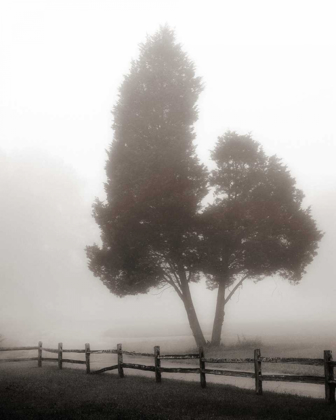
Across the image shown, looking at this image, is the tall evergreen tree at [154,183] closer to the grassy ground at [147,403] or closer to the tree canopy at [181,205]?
the tree canopy at [181,205]

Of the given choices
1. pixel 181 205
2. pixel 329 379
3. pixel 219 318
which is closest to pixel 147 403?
pixel 329 379

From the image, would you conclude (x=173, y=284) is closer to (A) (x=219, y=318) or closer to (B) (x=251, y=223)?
(A) (x=219, y=318)

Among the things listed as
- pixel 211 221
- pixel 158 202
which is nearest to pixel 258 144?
pixel 211 221

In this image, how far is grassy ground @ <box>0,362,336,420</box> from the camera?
32.9 ft

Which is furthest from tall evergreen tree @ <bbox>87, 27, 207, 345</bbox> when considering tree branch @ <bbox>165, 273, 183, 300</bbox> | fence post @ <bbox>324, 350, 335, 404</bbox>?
fence post @ <bbox>324, 350, 335, 404</bbox>

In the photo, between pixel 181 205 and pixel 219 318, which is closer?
pixel 181 205

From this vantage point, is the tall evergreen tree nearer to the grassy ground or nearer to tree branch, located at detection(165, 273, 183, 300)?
tree branch, located at detection(165, 273, 183, 300)

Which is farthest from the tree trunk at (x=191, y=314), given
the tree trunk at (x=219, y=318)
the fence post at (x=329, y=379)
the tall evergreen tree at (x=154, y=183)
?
the fence post at (x=329, y=379)

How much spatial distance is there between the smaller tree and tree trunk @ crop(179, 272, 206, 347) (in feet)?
4.20

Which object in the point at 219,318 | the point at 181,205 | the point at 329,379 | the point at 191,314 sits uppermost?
the point at 181,205

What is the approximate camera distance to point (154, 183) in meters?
25.4

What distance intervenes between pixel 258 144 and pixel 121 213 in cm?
1137

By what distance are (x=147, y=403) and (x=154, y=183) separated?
15.7m

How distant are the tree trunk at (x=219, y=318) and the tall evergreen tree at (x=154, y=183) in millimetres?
1056
